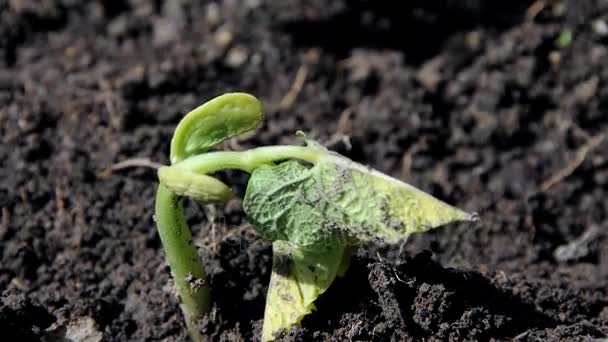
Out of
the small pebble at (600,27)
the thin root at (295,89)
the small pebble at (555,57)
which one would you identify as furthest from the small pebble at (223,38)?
the small pebble at (600,27)

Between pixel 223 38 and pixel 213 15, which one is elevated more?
pixel 213 15

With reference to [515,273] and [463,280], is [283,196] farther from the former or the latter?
[515,273]

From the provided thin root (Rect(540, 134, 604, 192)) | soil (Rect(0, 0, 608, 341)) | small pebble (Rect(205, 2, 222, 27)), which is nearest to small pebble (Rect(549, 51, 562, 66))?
soil (Rect(0, 0, 608, 341))

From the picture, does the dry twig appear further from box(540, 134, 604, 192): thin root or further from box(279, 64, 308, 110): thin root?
box(540, 134, 604, 192): thin root

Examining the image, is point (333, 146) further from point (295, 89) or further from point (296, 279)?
point (296, 279)

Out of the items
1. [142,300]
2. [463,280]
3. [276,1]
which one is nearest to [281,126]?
[276,1]

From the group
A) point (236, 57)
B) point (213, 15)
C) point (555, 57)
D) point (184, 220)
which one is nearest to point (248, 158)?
point (184, 220)

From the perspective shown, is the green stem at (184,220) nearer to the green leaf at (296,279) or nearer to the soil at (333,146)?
the soil at (333,146)

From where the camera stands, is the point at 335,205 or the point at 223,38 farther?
the point at 223,38
